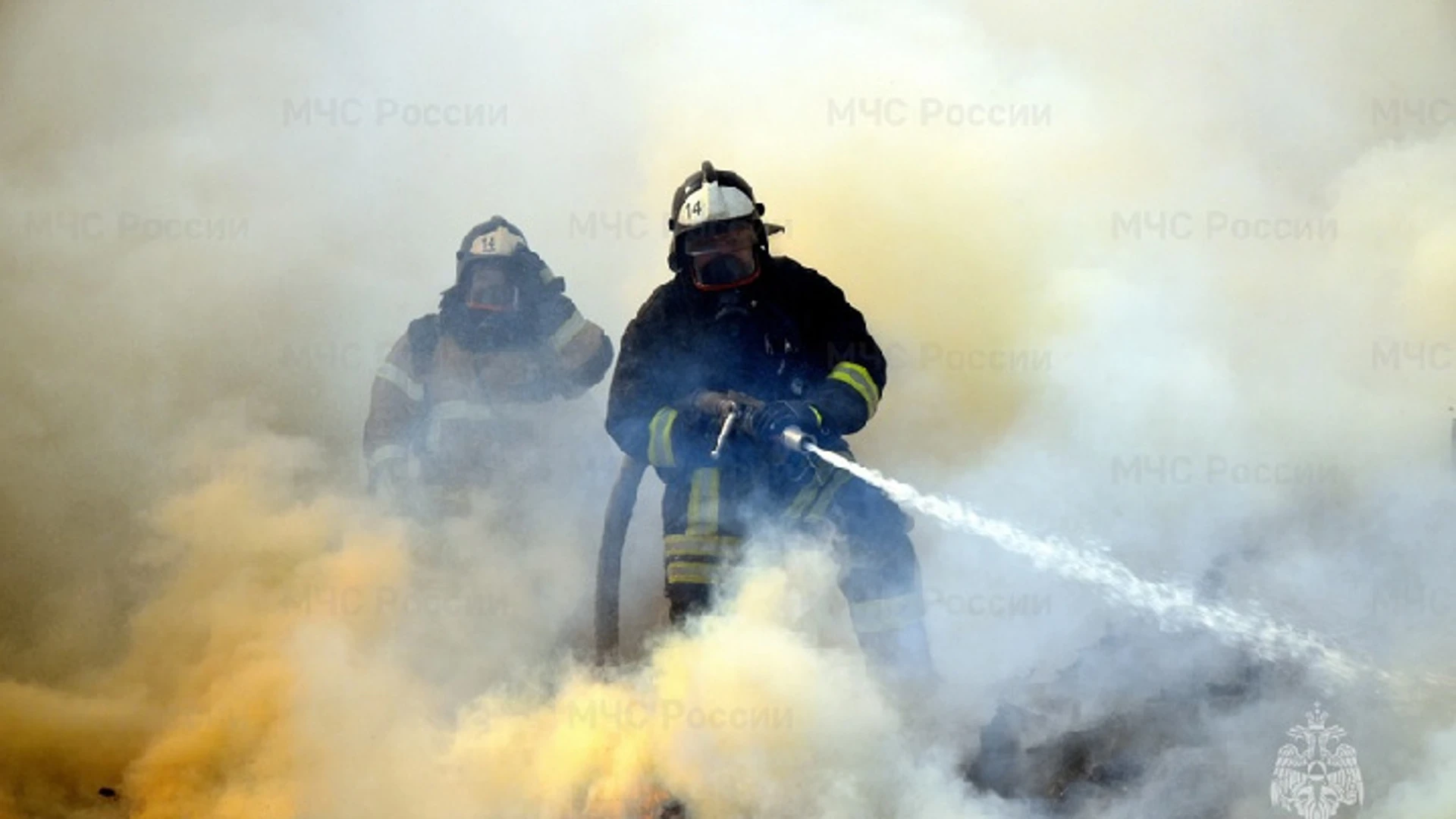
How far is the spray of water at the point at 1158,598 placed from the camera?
19.2 ft

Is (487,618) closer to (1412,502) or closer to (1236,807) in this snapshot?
(1236,807)

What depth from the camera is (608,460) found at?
23.0 feet

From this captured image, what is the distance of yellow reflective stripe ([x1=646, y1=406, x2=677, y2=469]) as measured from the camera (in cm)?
612

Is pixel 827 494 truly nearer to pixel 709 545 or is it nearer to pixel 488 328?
pixel 709 545

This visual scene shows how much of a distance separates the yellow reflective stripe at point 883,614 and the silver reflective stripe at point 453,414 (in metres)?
1.88

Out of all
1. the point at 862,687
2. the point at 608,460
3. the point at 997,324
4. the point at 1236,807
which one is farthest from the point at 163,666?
the point at 1236,807

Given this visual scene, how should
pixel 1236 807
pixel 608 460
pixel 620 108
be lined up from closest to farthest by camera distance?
pixel 1236 807, pixel 608 460, pixel 620 108

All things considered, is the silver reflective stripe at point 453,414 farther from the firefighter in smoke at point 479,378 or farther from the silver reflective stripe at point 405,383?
the silver reflective stripe at point 405,383

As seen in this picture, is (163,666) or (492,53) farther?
(492,53)

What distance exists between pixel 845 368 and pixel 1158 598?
1523mm

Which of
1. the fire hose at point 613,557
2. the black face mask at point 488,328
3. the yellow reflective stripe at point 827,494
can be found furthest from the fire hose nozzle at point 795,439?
the black face mask at point 488,328

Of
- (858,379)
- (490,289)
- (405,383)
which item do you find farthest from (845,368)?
(405,383)

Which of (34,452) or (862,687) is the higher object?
(34,452)

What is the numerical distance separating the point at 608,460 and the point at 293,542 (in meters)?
1.42
